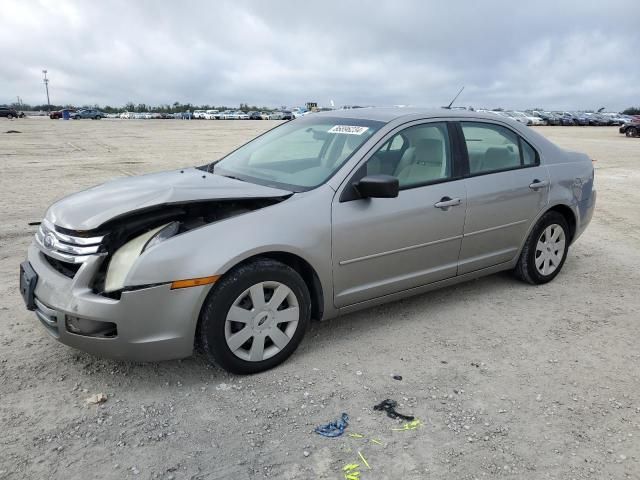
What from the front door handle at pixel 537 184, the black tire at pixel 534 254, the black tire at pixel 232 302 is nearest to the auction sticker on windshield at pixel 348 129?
the black tire at pixel 232 302

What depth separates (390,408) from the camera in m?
3.11

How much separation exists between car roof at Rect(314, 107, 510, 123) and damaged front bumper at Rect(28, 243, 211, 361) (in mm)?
2000

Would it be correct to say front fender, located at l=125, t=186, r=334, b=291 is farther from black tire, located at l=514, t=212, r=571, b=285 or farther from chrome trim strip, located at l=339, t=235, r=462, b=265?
black tire, located at l=514, t=212, r=571, b=285

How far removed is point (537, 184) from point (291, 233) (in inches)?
99.1

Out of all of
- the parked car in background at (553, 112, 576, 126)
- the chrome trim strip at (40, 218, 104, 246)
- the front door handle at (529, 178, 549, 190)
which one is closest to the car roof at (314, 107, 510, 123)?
the front door handle at (529, 178, 549, 190)

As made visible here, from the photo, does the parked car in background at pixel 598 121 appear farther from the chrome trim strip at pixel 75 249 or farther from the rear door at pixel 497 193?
the chrome trim strip at pixel 75 249

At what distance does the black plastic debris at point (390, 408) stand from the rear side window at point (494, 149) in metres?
2.07

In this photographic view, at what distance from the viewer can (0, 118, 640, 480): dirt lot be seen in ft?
8.70

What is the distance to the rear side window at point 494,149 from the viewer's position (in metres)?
4.45

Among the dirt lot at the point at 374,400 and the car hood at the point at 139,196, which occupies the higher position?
the car hood at the point at 139,196

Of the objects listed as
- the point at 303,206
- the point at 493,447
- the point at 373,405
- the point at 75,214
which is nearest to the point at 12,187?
the point at 75,214

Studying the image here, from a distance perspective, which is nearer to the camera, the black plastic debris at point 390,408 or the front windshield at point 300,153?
the black plastic debris at point 390,408

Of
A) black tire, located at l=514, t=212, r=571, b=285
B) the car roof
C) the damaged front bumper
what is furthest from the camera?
black tire, located at l=514, t=212, r=571, b=285

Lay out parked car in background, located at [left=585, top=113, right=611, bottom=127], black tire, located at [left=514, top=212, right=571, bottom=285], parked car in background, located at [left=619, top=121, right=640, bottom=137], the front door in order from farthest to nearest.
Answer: parked car in background, located at [left=585, top=113, right=611, bottom=127] → parked car in background, located at [left=619, top=121, right=640, bottom=137] → black tire, located at [left=514, top=212, right=571, bottom=285] → the front door
